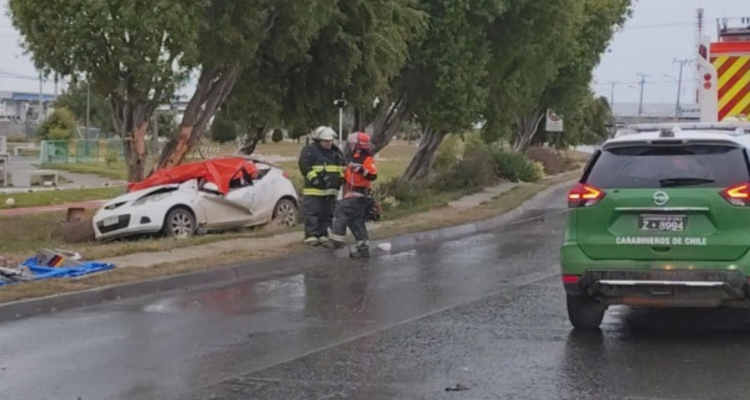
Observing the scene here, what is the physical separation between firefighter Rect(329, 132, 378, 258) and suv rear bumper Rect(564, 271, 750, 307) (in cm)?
687

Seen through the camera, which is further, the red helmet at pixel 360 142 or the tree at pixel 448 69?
the tree at pixel 448 69

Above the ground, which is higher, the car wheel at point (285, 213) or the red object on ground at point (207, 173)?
the red object on ground at point (207, 173)

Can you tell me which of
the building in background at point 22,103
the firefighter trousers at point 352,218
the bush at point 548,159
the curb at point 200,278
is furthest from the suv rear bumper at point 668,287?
the building in background at point 22,103

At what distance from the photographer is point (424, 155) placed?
30.3 metres

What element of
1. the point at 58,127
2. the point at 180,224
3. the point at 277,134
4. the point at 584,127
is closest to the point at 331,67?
the point at 180,224

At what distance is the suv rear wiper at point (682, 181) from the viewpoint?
854 cm

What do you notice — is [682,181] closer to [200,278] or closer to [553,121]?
[200,278]

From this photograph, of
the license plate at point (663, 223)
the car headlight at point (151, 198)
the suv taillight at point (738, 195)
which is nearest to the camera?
the suv taillight at point (738, 195)

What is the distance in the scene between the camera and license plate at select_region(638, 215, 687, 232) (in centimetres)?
851

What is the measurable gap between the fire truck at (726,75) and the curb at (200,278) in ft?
18.1

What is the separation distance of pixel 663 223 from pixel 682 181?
0.38 meters

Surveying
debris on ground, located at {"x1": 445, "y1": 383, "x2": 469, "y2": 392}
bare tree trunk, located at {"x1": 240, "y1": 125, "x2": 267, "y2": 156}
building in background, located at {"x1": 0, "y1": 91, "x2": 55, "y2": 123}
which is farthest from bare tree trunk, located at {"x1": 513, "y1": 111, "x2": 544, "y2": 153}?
building in background, located at {"x1": 0, "y1": 91, "x2": 55, "y2": 123}

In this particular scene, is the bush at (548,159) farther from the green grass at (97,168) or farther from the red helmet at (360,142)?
the red helmet at (360,142)

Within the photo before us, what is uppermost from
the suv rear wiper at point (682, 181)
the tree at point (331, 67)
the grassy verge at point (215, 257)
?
the tree at point (331, 67)
